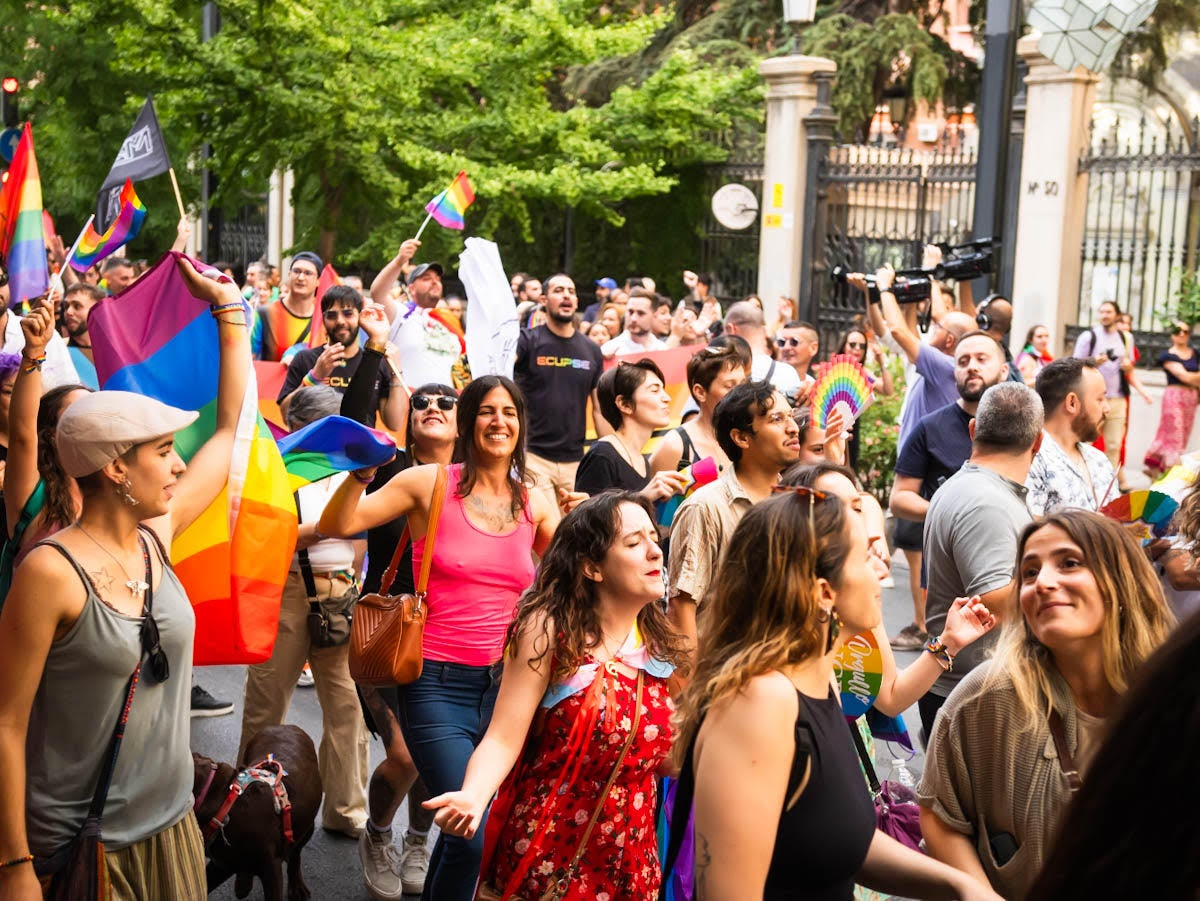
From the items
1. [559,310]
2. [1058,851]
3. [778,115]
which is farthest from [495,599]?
[778,115]

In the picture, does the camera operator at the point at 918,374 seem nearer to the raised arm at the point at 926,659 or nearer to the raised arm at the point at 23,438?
the raised arm at the point at 926,659

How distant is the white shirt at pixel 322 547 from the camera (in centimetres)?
593

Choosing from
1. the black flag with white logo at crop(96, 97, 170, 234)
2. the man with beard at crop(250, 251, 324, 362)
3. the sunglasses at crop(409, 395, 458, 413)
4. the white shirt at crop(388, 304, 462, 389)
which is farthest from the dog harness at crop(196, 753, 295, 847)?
the man with beard at crop(250, 251, 324, 362)

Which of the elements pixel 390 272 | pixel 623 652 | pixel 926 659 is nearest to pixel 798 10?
pixel 390 272

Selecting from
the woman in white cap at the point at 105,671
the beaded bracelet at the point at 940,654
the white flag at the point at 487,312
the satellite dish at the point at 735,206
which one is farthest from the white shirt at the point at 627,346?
the satellite dish at the point at 735,206

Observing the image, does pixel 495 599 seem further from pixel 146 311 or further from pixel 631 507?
pixel 146 311

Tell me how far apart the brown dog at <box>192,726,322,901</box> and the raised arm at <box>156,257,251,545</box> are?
1131mm

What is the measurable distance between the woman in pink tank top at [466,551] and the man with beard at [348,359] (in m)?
1.48

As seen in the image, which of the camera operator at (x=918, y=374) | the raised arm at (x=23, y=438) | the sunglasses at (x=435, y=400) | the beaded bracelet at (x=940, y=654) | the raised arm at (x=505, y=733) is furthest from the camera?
the camera operator at (x=918, y=374)

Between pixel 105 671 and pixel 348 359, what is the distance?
500 centimetres

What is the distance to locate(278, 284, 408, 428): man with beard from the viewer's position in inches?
259

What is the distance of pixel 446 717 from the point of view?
469 cm

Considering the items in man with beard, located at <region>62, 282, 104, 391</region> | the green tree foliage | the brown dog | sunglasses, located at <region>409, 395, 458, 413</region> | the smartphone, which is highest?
the green tree foliage

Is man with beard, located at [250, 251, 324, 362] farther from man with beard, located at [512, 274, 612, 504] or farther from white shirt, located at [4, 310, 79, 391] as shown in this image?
white shirt, located at [4, 310, 79, 391]
